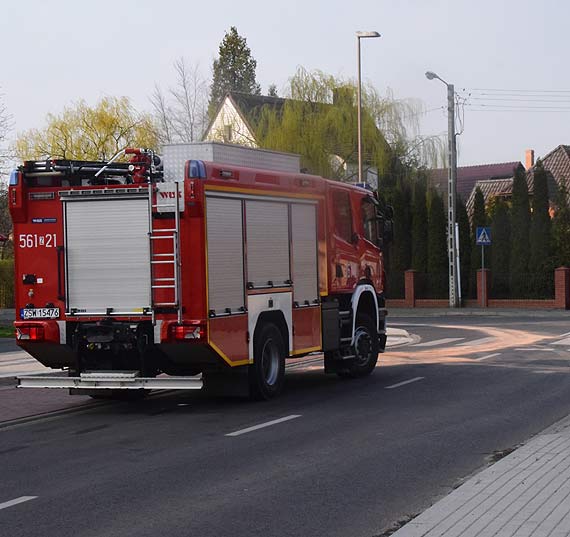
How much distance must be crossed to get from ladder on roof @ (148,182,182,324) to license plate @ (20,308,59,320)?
1400 millimetres

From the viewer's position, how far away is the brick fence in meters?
41.5

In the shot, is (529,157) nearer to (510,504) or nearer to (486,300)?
(486,300)

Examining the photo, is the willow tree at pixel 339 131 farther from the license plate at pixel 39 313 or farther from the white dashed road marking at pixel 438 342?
the license plate at pixel 39 313

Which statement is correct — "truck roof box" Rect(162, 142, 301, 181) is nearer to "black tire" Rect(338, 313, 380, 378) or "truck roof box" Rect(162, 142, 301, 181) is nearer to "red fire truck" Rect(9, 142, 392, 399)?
"red fire truck" Rect(9, 142, 392, 399)

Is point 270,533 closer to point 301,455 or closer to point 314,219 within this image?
point 301,455

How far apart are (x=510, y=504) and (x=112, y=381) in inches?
277

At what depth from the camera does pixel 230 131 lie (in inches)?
1935

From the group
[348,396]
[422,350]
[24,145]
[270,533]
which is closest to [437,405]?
[348,396]

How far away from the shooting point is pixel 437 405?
14.0m

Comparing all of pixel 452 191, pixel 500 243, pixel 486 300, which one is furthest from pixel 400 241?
pixel 452 191

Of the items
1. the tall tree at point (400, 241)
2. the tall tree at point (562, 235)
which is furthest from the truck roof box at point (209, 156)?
the tall tree at point (400, 241)

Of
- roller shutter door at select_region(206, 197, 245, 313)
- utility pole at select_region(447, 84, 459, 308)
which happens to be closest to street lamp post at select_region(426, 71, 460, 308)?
utility pole at select_region(447, 84, 459, 308)

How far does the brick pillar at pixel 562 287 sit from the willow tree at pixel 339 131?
31.6 feet

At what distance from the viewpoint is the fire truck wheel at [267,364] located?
47.1 ft
